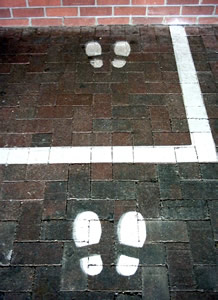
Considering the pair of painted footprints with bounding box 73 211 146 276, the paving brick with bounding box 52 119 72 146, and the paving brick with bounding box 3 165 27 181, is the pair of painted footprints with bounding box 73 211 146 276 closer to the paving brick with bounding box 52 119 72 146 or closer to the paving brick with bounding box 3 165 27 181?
the paving brick with bounding box 3 165 27 181

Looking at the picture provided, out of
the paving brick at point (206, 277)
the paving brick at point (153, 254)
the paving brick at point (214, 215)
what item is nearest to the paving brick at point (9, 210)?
the paving brick at point (153, 254)

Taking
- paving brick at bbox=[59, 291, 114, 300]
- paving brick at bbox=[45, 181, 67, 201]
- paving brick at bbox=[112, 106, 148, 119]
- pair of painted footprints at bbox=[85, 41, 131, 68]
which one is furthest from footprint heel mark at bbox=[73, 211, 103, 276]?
pair of painted footprints at bbox=[85, 41, 131, 68]

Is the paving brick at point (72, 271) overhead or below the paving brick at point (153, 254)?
below

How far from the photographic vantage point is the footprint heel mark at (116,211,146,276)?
2607 millimetres

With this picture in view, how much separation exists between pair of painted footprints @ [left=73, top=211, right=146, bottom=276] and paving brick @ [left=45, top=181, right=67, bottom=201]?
26 centimetres

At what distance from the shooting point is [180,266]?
2.62 metres

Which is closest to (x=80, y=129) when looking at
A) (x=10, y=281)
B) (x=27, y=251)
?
Answer: (x=27, y=251)

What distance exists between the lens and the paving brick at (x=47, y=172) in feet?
Answer: 10.4

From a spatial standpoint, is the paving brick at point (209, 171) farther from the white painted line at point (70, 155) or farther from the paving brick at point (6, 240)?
the paving brick at point (6, 240)

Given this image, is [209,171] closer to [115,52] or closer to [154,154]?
[154,154]

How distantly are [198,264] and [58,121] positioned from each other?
194cm

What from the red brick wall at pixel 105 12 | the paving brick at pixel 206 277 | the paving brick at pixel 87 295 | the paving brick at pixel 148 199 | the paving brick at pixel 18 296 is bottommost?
the paving brick at pixel 18 296

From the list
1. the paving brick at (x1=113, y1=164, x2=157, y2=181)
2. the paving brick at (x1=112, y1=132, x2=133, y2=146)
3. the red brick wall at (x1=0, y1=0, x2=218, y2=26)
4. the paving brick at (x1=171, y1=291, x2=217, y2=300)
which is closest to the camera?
the paving brick at (x1=171, y1=291, x2=217, y2=300)

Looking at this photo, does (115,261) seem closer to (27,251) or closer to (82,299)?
(82,299)
